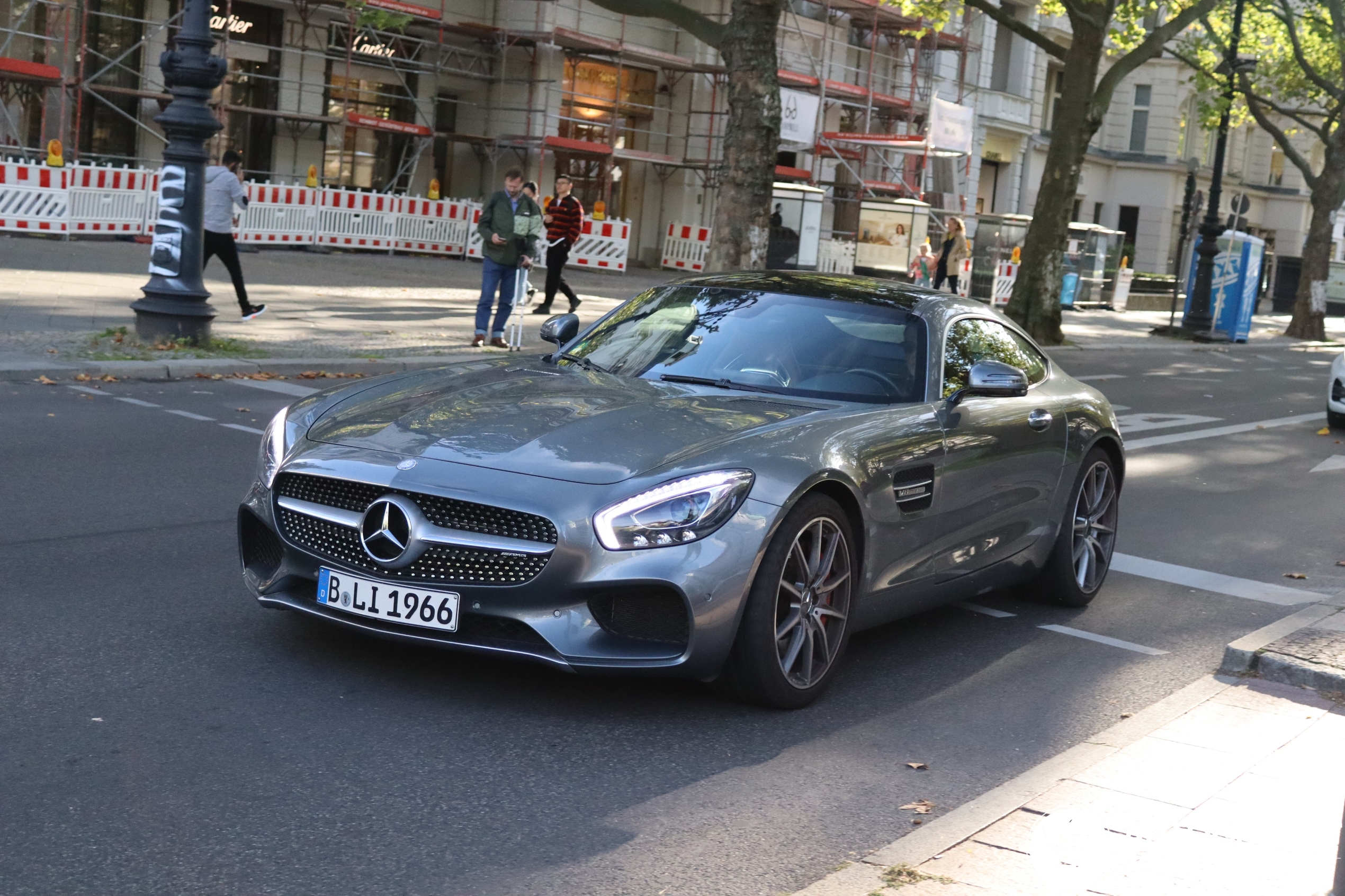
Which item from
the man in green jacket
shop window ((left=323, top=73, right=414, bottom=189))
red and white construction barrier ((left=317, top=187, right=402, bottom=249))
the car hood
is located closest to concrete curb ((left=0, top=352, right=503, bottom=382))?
the man in green jacket

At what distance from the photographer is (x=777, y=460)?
198 inches

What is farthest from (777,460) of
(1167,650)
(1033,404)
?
(1167,650)

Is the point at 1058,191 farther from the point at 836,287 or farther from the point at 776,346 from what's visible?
the point at 776,346

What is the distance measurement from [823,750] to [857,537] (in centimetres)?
81

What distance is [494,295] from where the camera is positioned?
16.9m

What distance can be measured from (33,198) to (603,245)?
11.4 metres

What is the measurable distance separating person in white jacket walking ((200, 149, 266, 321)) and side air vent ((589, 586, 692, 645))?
12414mm

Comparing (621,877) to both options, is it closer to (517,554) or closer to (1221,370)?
(517,554)

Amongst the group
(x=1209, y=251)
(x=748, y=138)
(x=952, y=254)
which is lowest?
(x=952, y=254)

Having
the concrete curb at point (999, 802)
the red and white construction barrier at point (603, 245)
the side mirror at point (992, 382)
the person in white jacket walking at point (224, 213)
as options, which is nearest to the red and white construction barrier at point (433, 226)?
the red and white construction barrier at point (603, 245)

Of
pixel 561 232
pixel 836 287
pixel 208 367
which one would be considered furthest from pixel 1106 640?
pixel 561 232

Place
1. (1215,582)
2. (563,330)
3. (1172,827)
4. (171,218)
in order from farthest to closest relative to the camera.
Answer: (171,218)
(1215,582)
(563,330)
(1172,827)

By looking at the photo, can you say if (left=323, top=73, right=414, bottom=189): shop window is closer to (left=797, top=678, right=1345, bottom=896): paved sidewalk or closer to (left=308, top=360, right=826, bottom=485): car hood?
(left=308, top=360, right=826, bottom=485): car hood

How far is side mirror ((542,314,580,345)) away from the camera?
6.70 m
